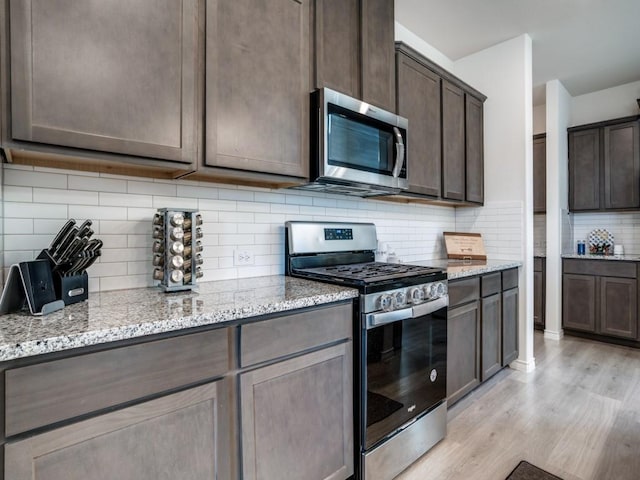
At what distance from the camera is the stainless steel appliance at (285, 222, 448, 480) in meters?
1.52

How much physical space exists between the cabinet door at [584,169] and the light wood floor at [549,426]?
1867 millimetres

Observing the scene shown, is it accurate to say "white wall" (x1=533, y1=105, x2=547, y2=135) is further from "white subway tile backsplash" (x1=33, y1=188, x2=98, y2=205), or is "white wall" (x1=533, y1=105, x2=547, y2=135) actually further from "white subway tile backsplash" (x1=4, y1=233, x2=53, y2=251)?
"white subway tile backsplash" (x1=4, y1=233, x2=53, y2=251)

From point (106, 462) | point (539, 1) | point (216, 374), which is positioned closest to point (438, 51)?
point (539, 1)

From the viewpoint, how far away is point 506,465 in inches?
70.0

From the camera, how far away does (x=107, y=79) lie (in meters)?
1.17

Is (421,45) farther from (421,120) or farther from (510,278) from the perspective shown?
(510,278)

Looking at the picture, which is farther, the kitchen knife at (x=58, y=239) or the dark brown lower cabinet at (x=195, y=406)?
the kitchen knife at (x=58, y=239)

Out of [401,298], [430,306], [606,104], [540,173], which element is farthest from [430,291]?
[606,104]

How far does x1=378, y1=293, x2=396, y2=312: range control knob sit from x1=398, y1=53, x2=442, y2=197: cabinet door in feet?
3.62

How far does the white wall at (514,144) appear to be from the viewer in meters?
2.99

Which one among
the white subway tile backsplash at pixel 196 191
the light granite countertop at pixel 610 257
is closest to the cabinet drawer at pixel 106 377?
the white subway tile backsplash at pixel 196 191

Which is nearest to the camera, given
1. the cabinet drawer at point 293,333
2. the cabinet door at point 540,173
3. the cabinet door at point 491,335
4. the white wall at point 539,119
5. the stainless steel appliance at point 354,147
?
the cabinet drawer at point 293,333

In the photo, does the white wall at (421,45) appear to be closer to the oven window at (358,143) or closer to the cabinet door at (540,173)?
the oven window at (358,143)

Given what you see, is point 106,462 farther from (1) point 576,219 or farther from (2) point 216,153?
(1) point 576,219
